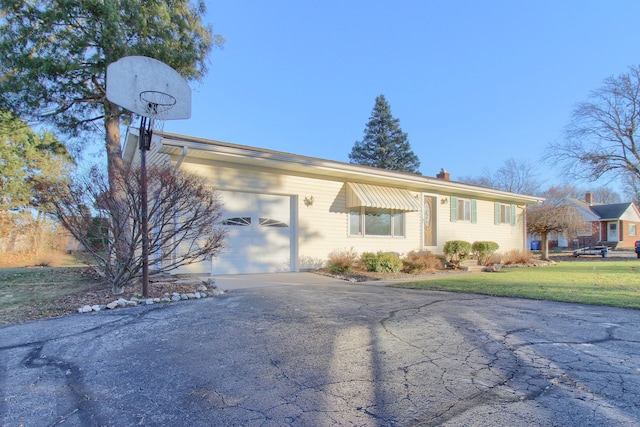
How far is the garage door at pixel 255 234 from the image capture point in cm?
949

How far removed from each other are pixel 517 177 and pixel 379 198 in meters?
34.8

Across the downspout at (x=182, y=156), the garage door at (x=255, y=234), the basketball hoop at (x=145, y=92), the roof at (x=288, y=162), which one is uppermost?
the basketball hoop at (x=145, y=92)

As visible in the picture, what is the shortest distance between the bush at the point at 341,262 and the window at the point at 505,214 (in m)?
10.3

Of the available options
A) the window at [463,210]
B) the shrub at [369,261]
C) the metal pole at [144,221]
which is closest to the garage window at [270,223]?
the shrub at [369,261]

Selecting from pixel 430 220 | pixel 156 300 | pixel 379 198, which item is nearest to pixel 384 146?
pixel 430 220

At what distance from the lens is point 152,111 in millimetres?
6621

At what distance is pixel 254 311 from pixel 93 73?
32.7ft

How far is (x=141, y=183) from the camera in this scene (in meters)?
6.05

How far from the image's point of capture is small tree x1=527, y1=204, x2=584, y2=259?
60.6ft

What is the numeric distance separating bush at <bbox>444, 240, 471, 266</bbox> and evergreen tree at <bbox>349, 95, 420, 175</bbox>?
2503 cm

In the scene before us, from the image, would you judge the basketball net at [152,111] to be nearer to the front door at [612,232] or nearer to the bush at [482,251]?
the bush at [482,251]

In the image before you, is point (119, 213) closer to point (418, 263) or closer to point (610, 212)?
point (418, 263)

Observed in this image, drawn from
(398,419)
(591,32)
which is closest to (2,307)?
(398,419)

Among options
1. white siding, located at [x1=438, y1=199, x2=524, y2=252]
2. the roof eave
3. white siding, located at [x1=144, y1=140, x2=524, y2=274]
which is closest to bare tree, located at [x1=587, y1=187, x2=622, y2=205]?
white siding, located at [x1=438, y1=199, x2=524, y2=252]
